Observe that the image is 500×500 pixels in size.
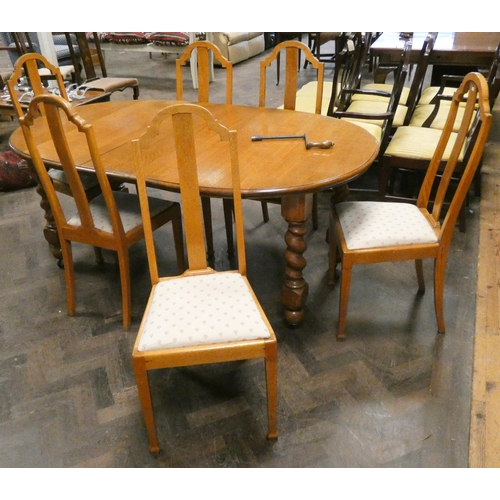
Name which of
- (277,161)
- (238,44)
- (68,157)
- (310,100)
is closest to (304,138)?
(277,161)

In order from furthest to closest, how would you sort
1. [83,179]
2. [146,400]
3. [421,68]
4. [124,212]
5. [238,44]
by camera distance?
1. [238,44]
2. [421,68]
3. [83,179]
4. [124,212]
5. [146,400]

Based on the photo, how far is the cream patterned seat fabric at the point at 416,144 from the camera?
7.74 ft

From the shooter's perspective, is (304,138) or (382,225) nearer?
(382,225)

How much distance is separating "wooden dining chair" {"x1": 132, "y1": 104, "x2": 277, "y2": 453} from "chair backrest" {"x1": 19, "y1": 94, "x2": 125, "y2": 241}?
0.94ft

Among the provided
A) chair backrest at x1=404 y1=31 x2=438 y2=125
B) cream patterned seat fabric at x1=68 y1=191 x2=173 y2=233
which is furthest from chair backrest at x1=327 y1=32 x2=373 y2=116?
cream patterned seat fabric at x1=68 y1=191 x2=173 y2=233

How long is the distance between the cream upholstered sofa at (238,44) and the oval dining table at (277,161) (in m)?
4.35

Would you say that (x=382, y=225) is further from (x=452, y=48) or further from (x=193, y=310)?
(x=452, y=48)

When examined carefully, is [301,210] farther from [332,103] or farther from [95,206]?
[332,103]

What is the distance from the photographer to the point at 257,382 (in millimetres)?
1657

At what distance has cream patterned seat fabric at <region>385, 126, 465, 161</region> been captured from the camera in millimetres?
2359

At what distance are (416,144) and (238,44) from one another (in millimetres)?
4687

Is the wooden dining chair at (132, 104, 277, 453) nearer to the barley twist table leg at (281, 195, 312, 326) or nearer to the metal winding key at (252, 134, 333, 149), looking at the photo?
the barley twist table leg at (281, 195, 312, 326)

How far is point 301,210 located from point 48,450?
121cm

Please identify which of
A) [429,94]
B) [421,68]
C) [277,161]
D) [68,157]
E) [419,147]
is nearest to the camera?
[68,157]
